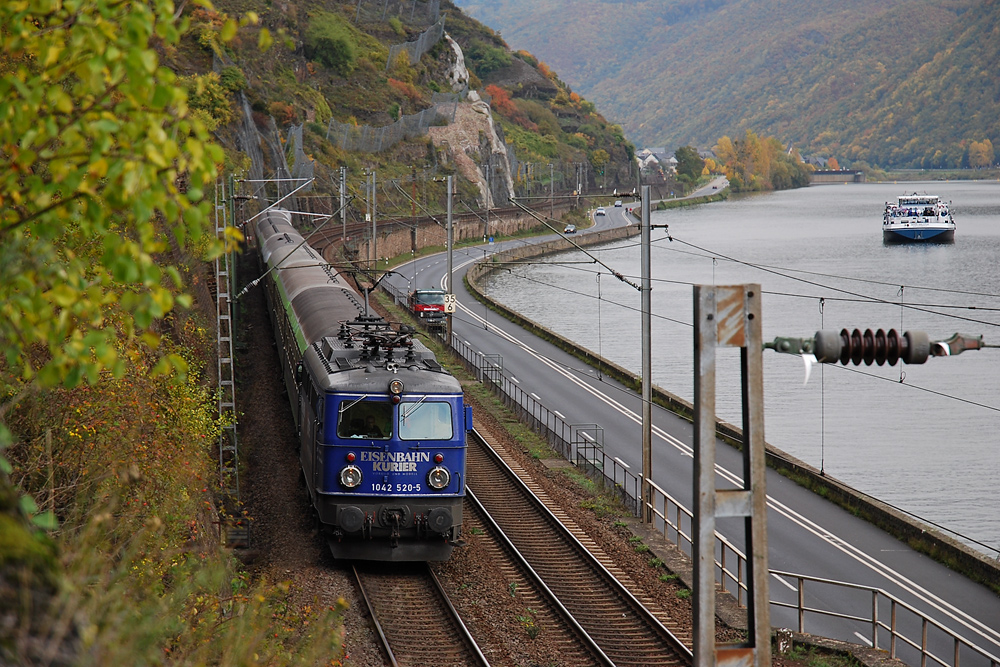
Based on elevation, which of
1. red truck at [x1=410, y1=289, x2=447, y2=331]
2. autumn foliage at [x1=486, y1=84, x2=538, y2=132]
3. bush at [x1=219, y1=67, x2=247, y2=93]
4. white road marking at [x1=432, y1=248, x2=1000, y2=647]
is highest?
autumn foliage at [x1=486, y1=84, x2=538, y2=132]

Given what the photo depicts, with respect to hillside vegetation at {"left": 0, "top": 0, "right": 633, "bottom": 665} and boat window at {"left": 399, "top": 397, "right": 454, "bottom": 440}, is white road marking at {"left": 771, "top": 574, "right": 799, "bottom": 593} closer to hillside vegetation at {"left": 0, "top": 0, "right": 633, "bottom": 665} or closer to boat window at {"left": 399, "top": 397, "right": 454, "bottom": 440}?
boat window at {"left": 399, "top": 397, "right": 454, "bottom": 440}

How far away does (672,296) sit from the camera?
7062 cm

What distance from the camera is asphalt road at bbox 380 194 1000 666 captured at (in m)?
19.3

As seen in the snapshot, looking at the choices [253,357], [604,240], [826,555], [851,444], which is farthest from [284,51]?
[826,555]

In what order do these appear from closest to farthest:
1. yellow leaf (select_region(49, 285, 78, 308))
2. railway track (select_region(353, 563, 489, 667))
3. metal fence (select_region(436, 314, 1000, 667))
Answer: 1. yellow leaf (select_region(49, 285, 78, 308))
2. railway track (select_region(353, 563, 489, 667))
3. metal fence (select_region(436, 314, 1000, 667))

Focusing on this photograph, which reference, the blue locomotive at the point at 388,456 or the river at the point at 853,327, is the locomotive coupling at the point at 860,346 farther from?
the blue locomotive at the point at 388,456

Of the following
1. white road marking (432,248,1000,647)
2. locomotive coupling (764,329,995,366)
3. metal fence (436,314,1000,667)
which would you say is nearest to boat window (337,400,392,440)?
metal fence (436,314,1000,667)

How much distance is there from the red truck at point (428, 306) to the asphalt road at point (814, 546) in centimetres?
1012

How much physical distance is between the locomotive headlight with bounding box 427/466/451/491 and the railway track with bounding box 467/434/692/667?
9.03ft

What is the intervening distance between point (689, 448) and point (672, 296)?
128 feet

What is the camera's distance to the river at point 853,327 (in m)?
33.8

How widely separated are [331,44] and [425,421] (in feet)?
309

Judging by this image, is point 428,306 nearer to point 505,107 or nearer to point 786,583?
point 786,583

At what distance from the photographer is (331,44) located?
338 ft
